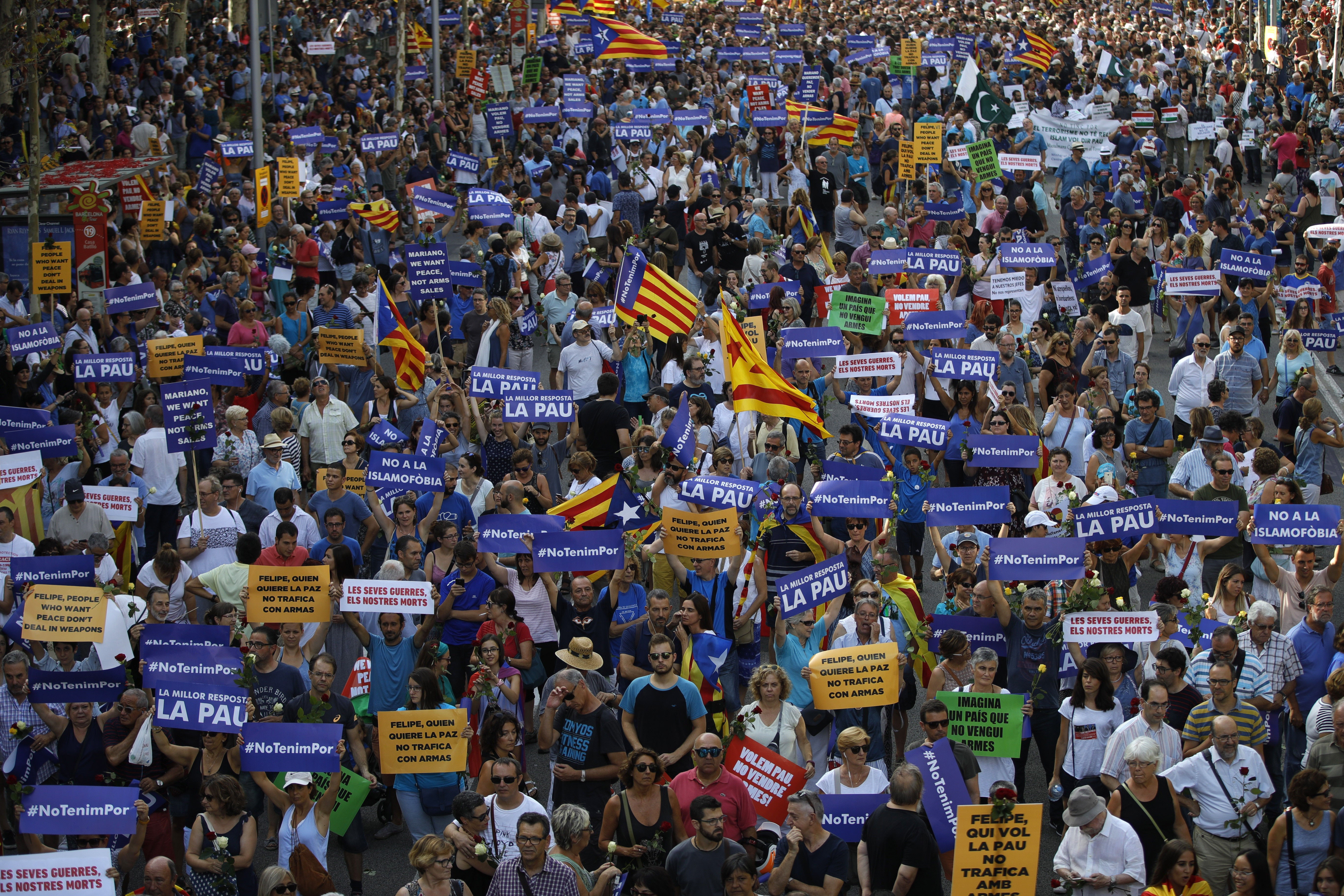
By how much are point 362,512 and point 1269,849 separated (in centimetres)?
694

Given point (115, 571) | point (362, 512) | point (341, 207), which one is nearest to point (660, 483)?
point (362, 512)

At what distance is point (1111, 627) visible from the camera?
10.0 metres

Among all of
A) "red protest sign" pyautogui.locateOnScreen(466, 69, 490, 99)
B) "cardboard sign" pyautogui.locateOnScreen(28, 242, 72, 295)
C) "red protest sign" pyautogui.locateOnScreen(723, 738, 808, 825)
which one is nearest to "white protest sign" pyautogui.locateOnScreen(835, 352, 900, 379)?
"red protest sign" pyautogui.locateOnScreen(723, 738, 808, 825)

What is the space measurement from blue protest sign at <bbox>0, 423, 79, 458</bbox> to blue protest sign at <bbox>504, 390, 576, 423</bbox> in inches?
138

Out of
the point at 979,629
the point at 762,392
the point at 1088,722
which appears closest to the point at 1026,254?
the point at 762,392

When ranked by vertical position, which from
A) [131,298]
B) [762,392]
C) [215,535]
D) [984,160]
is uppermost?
[984,160]

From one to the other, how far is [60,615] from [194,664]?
1091 millimetres

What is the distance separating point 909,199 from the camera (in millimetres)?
22953

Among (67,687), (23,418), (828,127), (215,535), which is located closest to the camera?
(67,687)

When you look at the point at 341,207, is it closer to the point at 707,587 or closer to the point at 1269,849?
the point at 707,587

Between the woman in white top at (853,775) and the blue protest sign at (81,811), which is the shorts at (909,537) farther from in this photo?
the blue protest sign at (81,811)

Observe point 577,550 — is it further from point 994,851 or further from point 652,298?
point 652,298

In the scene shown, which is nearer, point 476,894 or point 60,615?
point 476,894

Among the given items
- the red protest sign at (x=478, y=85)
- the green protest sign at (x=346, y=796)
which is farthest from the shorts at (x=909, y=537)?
the red protest sign at (x=478, y=85)
